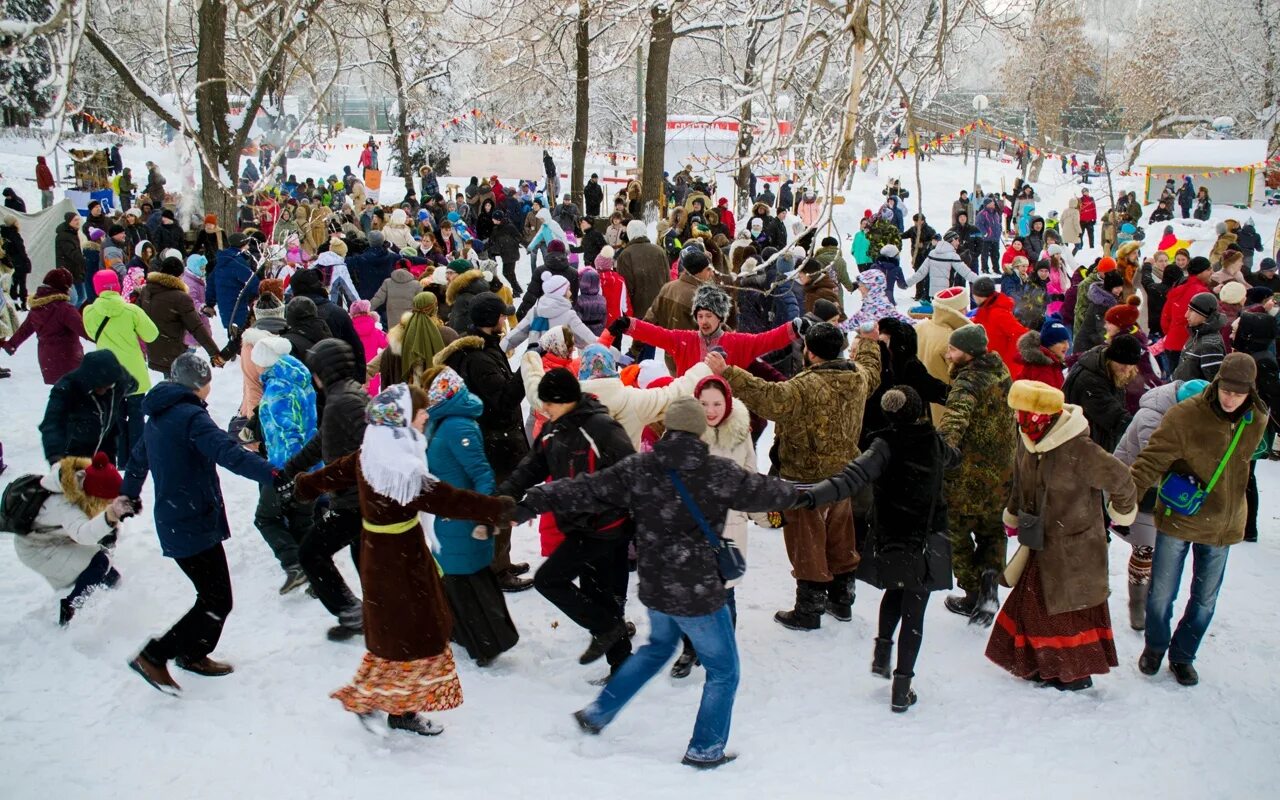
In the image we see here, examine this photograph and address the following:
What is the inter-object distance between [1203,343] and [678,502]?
5094 mm

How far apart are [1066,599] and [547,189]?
2880 cm

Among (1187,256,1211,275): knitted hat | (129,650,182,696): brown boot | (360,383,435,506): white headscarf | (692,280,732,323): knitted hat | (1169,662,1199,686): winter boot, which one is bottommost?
(1169,662,1199,686): winter boot

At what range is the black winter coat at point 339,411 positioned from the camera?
502 cm

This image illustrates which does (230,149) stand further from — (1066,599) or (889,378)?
(1066,599)

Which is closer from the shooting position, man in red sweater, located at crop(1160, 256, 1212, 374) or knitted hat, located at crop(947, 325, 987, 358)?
knitted hat, located at crop(947, 325, 987, 358)

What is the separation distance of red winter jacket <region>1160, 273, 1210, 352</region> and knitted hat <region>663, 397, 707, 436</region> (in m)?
7.06

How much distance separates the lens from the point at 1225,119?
34406 millimetres

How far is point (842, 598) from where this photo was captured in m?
5.80

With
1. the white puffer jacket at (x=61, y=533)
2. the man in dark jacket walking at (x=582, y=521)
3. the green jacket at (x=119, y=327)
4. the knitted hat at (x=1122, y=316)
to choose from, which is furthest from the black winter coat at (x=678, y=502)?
the green jacket at (x=119, y=327)

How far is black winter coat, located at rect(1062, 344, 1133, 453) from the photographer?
599cm

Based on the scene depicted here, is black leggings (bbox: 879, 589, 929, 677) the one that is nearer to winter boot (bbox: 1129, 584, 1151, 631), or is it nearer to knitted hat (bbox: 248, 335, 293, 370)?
winter boot (bbox: 1129, 584, 1151, 631)

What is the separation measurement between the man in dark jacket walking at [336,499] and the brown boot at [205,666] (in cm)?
56

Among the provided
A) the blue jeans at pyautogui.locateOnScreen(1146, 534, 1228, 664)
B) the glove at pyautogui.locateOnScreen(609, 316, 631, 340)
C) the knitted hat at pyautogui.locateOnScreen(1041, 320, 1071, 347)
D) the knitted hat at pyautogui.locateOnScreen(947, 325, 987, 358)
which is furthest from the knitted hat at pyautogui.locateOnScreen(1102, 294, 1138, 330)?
the glove at pyautogui.locateOnScreen(609, 316, 631, 340)

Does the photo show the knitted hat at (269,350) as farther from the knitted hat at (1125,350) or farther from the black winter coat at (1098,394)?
the knitted hat at (1125,350)
